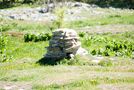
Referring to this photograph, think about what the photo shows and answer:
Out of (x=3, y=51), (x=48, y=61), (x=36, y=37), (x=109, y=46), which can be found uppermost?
(x=48, y=61)

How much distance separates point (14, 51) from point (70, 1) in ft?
149

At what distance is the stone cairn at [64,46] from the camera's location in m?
26.0

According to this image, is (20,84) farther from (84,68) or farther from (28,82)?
(84,68)

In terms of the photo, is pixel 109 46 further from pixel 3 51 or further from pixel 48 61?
pixel 48 61

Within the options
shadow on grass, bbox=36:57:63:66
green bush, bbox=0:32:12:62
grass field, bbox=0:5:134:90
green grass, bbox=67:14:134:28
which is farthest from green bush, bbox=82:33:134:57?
green grass, bbox=67:14:134:28

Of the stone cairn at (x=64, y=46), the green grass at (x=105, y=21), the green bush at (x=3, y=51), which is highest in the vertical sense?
the stone cairn at (x=64, y=46)

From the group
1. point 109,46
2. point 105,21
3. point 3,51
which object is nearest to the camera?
point 3,51

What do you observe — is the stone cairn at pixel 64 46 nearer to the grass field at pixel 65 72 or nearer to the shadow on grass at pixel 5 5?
the grass field at pixel 65 72

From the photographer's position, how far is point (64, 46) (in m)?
26.3

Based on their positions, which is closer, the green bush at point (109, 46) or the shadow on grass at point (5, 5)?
the green bush at point (109, 46)

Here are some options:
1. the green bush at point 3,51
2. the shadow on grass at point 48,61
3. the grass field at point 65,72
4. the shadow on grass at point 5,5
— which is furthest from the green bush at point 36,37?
the shadow on grass at point 5,5

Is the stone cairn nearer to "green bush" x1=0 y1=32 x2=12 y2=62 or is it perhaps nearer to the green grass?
"green bush" x1=0 y1=32 x2=12 y2=62

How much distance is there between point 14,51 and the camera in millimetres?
34406

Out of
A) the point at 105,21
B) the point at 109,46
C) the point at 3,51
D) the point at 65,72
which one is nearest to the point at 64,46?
the point at 65,72
